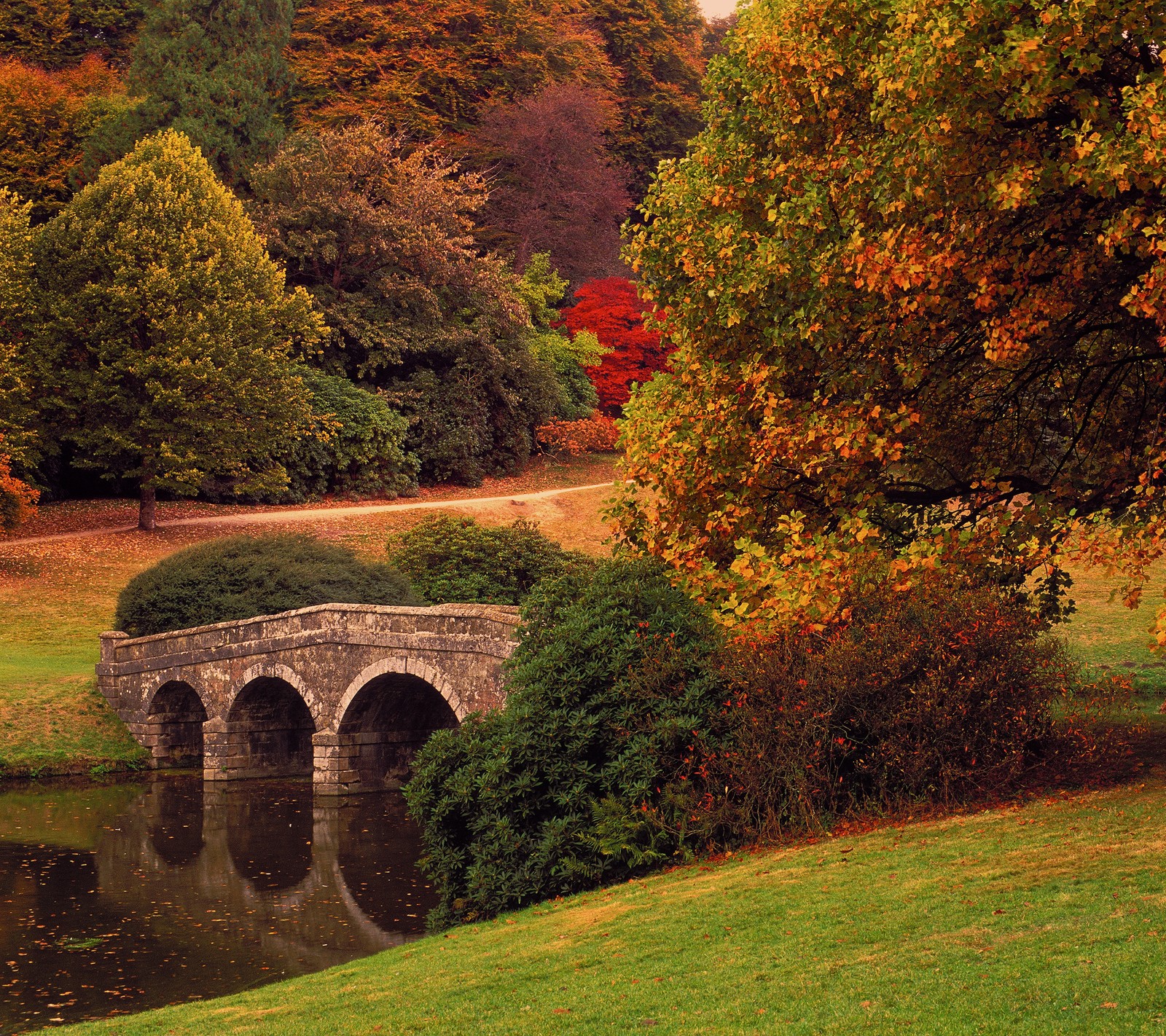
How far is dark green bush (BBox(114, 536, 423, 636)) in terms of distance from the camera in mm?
29750

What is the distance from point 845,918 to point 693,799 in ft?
13.6

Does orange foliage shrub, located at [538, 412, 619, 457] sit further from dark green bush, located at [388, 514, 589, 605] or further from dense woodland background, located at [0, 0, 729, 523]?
dark green bush, located at [388, 514, 589, 605]

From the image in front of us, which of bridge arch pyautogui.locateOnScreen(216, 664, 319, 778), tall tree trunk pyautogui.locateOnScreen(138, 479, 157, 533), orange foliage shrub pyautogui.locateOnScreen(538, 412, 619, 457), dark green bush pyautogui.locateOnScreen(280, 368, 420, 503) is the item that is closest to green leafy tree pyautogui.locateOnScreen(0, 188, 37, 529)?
tall tree trunk pyautogui.locateOnScreen(138, 479, 157, 533)

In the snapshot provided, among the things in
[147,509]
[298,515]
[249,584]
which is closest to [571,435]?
[298,515]

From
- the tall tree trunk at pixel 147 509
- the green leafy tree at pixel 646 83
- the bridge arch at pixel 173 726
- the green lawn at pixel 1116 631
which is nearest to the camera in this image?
the green lawn at pixel 1116 631

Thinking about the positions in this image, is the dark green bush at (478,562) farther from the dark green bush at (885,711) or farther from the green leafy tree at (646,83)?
the green leafy tree at (646,83)

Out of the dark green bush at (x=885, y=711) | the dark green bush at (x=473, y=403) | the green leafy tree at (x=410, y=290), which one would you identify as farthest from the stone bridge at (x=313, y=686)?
the green leafy tree at (x=410, y=290)

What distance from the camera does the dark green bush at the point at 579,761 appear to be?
46.5 ft

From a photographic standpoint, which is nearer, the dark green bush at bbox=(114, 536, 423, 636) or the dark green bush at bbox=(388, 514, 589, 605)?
the dark green bush at bbox=(114, 536, 423, 636)

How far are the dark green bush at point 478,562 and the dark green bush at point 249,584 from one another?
1063mm

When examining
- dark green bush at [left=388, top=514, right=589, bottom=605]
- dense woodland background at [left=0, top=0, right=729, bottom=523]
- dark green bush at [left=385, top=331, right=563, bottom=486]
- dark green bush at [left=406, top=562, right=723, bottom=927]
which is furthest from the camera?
dark green bush at [left=385, top=331, right=563, bottom=486]

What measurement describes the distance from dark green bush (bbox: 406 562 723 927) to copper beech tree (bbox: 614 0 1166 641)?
1204 millimetres

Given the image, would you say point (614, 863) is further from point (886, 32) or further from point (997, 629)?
point (886, 32)

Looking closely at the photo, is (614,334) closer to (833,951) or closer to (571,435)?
(571,435)
